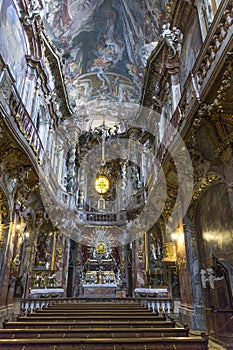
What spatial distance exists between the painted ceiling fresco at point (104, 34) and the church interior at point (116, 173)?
9cm

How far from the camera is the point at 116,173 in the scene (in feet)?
72.5

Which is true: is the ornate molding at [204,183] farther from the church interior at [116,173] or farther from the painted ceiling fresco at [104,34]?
the painted ceiling fresco at [104,34]

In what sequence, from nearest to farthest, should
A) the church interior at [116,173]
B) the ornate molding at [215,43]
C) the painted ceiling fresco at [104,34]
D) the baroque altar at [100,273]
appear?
the ornate molding at [215,43], the church interior at [116,173], the painted ceiling fresco at [104,34], the baroque altar at [100,273]

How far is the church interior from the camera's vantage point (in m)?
6.42

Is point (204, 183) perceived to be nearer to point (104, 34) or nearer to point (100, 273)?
point (100, 273)

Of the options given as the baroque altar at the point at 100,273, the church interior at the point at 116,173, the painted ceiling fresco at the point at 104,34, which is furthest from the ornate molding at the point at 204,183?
the painted ceiling fresco at the point at 104,34

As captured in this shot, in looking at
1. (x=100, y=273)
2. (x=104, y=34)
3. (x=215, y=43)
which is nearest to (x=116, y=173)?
(x=100, y=273)

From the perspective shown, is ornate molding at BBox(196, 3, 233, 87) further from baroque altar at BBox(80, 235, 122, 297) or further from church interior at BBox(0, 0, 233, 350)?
baroque altar at BBox(80, 235, 122, 297)

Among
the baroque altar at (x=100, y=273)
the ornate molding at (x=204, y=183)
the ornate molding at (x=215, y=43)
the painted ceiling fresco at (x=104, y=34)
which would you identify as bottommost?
the baroque altar at (x=100, y=273)

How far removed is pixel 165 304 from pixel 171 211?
12.7ft

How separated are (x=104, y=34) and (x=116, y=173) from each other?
10.7 m

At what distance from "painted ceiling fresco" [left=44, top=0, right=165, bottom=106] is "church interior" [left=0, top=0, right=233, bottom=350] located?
87mm

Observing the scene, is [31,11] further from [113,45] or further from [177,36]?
[113,45]

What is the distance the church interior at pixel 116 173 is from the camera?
642cm
